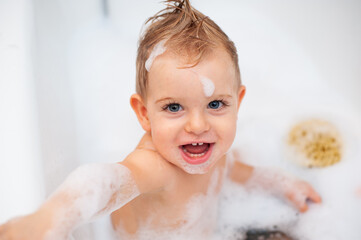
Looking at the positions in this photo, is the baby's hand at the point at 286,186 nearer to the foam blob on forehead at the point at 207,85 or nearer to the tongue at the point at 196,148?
the tongue at the point at 196,148

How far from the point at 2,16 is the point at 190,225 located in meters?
0.80

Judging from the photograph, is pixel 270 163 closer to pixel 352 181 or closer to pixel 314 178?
pixel 314 178

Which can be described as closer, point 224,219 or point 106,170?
point 106,170

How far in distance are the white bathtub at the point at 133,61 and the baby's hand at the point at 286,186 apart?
0.63 feet

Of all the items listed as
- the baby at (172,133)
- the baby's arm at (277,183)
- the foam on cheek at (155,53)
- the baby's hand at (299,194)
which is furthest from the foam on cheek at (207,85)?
the baby's hand at (299,194)

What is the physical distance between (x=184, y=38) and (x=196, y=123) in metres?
0.20

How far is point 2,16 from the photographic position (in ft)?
3.79

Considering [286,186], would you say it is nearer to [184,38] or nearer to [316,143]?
[316,143]

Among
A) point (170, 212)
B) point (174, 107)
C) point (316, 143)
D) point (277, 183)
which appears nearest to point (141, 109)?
point (174, 107)

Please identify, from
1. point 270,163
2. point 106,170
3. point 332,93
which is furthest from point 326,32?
point 106,170

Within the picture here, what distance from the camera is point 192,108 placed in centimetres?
95

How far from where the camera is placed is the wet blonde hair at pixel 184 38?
95 centimetres

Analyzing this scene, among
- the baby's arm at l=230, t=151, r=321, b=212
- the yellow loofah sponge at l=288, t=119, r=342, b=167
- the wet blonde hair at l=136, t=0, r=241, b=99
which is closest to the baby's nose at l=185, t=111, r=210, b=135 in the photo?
the wet blonde hair at l=136, t=0, r=241, b=99

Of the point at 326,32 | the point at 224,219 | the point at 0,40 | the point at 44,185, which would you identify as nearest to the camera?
the point at 44,185
